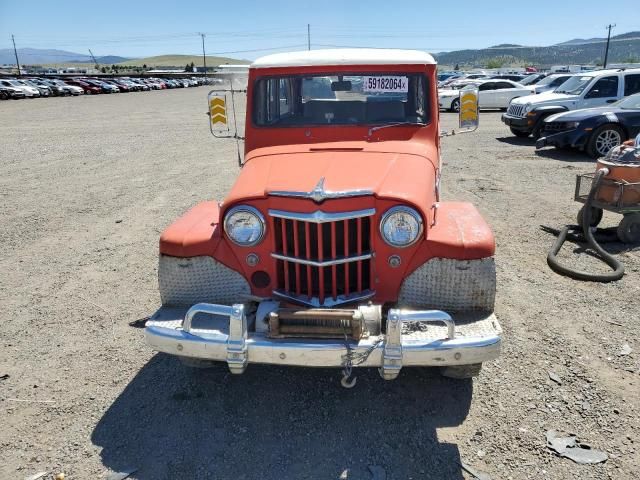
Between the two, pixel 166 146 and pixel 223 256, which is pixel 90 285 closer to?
pixel 223 256

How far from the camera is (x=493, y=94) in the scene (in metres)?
21.2

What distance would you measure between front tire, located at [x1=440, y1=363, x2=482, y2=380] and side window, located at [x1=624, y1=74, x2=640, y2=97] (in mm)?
12809

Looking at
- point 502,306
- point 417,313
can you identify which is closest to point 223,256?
point 417,313

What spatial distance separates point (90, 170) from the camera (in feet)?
37.4

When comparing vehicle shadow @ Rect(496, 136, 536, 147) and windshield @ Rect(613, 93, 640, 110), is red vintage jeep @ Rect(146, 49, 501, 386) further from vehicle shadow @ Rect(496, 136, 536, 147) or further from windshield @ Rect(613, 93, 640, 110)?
vehicle shadow @ Rect(496, 136, 536, 147)

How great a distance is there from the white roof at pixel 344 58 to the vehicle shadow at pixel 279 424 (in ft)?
8.11

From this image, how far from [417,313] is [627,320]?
2595mm

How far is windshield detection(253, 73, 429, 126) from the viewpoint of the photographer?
169 inches

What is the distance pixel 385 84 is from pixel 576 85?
12631 mm

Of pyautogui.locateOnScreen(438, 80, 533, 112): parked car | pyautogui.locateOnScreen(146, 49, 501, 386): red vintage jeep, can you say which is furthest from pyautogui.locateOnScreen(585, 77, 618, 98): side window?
pyautogui.locateOnScreen(146, 49, 501, 386): red vintage jeep

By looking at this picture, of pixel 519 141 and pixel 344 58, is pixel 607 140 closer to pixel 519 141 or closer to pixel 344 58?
pixel 519 141

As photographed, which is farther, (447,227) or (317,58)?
(317,58)

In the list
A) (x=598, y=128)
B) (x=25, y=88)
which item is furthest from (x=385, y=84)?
(x=25, y=88)

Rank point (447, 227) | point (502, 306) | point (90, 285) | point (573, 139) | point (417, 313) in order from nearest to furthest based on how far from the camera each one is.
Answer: point (417, 313), point (447, 227), point (502, 306), point (90, 285), point (573, 139)
